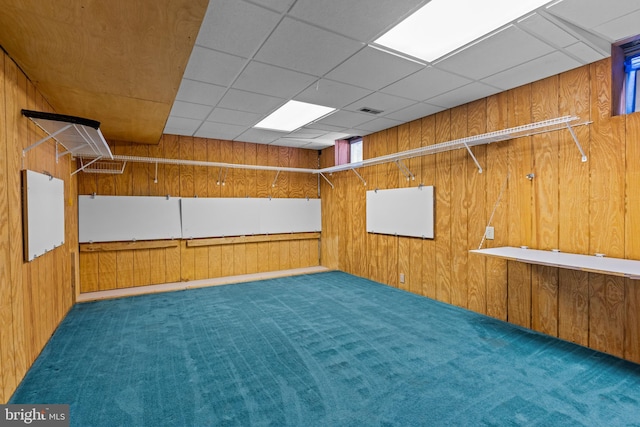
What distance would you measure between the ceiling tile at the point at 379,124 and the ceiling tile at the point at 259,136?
141cm

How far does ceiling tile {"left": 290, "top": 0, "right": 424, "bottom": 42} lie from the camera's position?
1919 mm

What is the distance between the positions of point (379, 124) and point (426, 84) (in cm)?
152

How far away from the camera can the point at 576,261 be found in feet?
8.09

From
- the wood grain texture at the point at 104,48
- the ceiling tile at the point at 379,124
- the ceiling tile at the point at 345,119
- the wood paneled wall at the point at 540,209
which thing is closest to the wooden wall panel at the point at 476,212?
the wood paneled wall at the point at 540,209

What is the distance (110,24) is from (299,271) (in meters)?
4.95

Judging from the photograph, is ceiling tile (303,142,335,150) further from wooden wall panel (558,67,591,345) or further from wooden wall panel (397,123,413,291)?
wooden wall panel (558,67,591,345)

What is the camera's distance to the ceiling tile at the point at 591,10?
1956 mm

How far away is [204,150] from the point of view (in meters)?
5.54

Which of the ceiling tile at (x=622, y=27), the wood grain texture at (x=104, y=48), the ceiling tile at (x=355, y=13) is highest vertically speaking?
the ceiling tile at (x=622, y=27)

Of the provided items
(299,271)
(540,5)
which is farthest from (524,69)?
(299,271)

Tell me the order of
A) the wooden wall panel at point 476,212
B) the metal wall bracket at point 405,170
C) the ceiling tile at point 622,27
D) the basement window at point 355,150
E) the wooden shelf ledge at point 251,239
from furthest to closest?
the basement window at point 355,150 < the wooden shelf ledge at point 251,239 < the metal wall bracket at point 405,170 < the wooden wall panel at point 476,212 < the ceiling tile at point 622,27

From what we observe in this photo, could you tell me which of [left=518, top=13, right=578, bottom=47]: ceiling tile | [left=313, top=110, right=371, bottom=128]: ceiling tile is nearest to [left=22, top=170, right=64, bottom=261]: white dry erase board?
[left=313, top=110, right=371, bottom=128]: ceiling tile

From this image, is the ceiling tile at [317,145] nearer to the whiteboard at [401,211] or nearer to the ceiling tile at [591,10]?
the whiteboard at [401,211]

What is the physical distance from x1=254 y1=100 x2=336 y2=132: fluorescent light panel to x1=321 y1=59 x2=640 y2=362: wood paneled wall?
1388 millimetres
